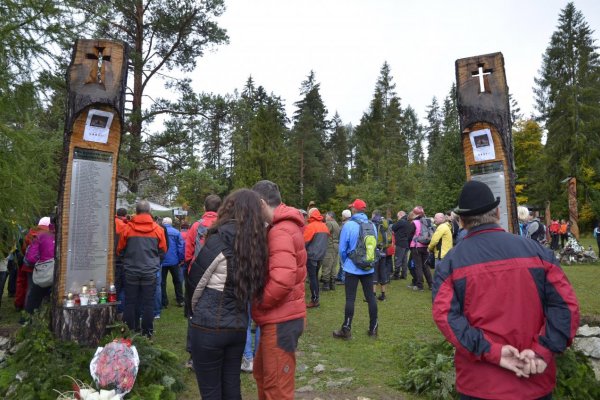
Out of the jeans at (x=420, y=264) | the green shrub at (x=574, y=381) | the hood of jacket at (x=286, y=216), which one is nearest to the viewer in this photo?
the hood of jacket at (x=286, y=216)

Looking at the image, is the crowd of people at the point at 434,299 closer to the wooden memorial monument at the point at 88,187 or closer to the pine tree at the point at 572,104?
the wooden memorial monument at the point at 88,187

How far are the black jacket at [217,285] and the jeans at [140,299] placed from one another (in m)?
3.35

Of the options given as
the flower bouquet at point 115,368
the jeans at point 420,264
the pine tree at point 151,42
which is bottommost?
the flower bouquet at point 115,368

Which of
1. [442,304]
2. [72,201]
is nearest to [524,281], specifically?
[442,304]

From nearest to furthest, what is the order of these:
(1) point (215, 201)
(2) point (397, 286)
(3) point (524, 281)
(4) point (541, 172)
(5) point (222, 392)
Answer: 1. (3) point (524, 281)
2. (5) point (222, 392)
3. (1) point (215, 201)
4. (2) point (397, 286)
5. (4) point (541, 172)

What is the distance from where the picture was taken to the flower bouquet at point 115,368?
4.04 metres

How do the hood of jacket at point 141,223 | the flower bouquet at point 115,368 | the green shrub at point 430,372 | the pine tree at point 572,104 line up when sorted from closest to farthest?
the flower bouquet at point 115,368, the green shrub at point 430,372, the hood of jacket at point 141,223, the pine tree at point 572,104

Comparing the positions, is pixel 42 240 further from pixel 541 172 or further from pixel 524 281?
pixel 541 172

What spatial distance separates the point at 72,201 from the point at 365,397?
3960mm

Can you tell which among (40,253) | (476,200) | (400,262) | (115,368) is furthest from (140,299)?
(400,262)

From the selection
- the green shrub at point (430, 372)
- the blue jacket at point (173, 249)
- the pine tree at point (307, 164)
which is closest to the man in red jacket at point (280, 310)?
the green shrub at point (430, 372)

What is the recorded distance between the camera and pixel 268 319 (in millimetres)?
3395

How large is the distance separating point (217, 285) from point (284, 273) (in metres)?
0.48

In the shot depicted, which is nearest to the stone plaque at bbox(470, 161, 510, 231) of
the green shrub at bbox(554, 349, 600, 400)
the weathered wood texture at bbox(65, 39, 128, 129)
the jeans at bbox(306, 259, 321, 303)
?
the green shrub at bbox(554, 349, 600, 400)
